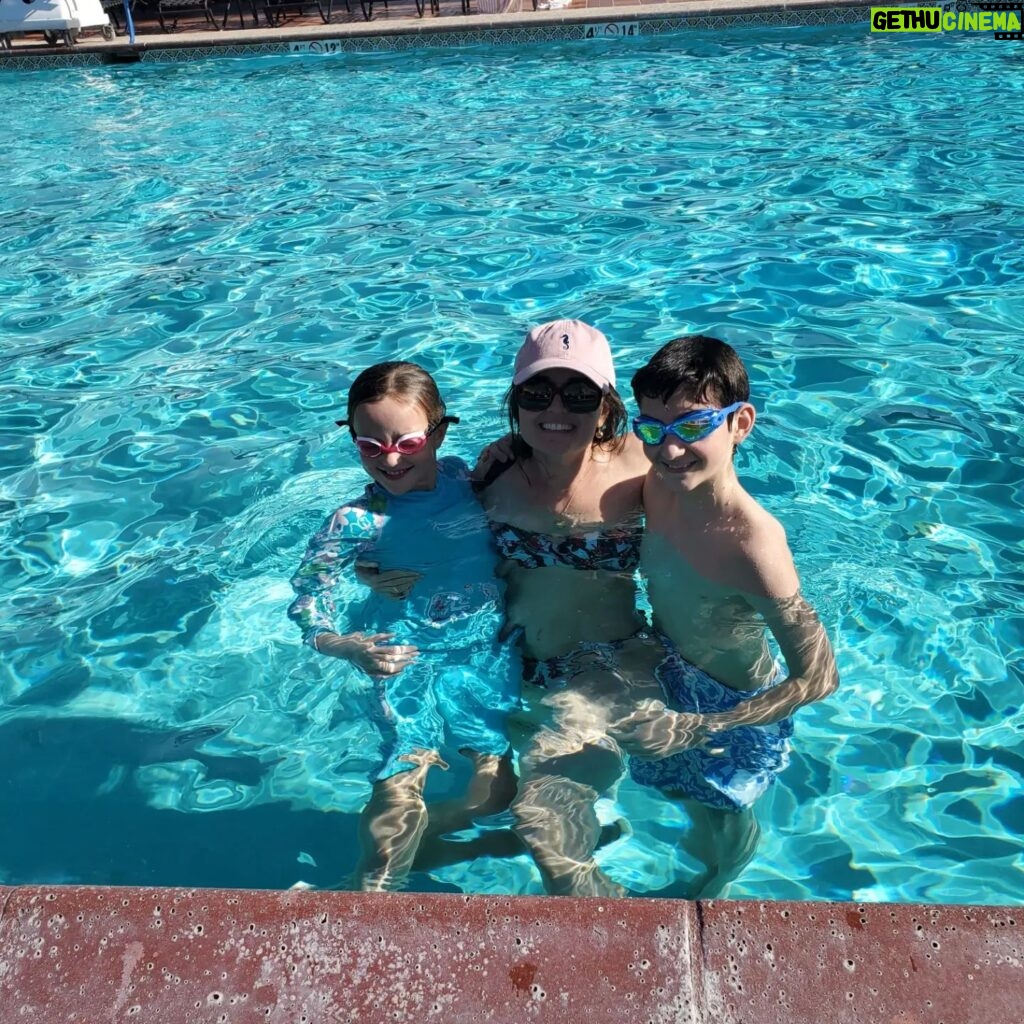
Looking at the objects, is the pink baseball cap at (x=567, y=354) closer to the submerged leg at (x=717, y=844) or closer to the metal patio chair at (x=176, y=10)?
the submerged leg at (x=717, y=844)

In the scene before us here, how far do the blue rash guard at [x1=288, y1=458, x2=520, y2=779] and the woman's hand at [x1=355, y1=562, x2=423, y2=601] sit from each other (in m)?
0.02

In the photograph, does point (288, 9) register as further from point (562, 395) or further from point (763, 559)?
point (763, 559)

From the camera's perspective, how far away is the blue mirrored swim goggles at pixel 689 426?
2609 millimetres

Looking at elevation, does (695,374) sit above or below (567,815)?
above

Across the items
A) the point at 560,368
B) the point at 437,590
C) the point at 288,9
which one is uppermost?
the point at 288,9

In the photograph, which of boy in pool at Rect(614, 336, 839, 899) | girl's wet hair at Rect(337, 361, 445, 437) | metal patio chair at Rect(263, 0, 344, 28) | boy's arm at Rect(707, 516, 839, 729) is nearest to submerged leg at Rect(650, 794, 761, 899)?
boy in pool at Rect(614, 336, 839, 899)

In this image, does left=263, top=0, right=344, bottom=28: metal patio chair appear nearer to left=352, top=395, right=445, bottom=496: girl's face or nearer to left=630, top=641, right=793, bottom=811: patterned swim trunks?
left=352, top=395, right=445, bottom=496: girl's face

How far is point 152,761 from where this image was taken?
3691mm

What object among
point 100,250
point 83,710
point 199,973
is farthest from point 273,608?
point 100,250

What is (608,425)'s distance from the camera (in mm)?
3129

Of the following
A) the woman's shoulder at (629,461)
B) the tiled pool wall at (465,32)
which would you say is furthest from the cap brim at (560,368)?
the tiled pool wall at (465,32)

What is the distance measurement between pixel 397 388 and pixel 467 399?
2.83 m

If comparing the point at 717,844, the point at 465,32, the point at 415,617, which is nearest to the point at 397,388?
→ the point at 415,617

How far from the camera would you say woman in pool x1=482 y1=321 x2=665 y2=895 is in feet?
9.44
